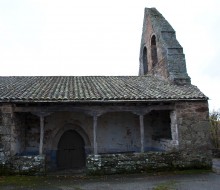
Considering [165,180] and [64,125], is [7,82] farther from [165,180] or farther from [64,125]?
[165,180]

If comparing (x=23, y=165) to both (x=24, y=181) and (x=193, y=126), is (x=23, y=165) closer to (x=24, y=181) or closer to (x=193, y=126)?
(x=24, y=181)

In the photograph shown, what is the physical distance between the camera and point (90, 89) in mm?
12625

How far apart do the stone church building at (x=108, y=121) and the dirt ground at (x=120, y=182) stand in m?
0.68

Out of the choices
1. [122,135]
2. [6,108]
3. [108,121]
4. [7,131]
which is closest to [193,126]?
[122,135]

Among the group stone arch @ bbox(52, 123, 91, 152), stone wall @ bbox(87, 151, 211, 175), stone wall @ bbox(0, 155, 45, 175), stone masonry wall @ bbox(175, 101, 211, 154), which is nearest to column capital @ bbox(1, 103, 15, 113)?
stone wall @ bbox(0, 155, 45, 175)

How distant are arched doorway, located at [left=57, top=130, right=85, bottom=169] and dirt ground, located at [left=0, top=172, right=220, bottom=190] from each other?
2.46m

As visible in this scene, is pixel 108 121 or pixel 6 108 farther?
pixel 108 121

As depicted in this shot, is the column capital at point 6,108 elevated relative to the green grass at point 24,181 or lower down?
elevated

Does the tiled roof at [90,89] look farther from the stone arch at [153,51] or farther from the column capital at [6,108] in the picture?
the stone arch at [153,51]

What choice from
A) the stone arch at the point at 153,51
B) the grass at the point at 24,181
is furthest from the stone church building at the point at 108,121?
the stone arch at the point at 153,51

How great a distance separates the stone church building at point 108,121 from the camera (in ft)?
35.1

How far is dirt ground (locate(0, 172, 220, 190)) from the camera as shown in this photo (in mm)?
8430

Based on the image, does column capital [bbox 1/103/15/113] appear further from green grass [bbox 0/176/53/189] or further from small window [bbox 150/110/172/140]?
small window [bbox 150/110/172/140]

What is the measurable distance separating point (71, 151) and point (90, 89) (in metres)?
3.10
